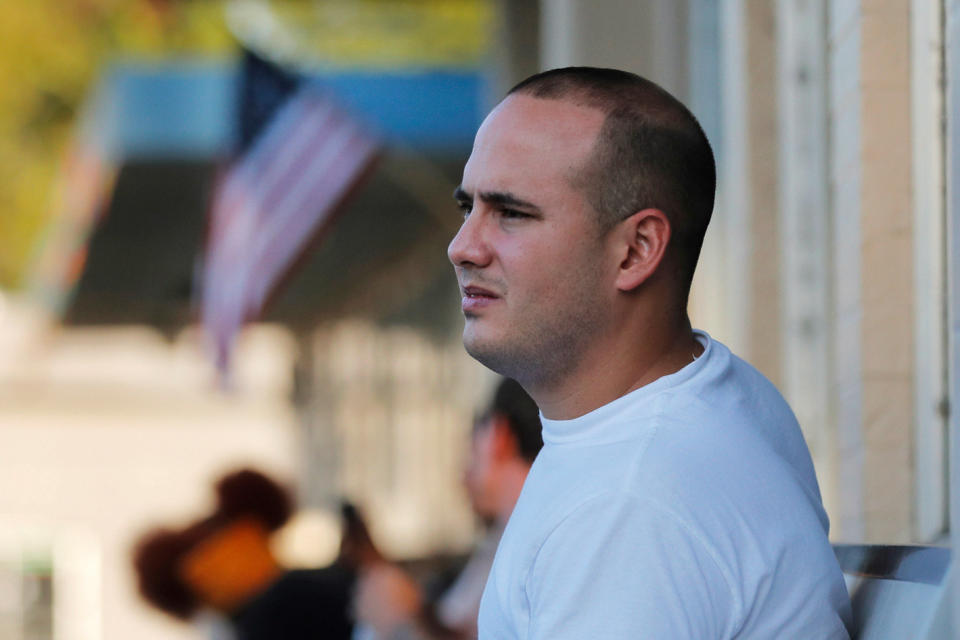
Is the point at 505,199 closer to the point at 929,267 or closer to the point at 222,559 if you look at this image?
the point at 929,267

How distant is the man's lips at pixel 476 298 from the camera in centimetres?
210

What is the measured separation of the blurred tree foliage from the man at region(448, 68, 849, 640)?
90.0ft

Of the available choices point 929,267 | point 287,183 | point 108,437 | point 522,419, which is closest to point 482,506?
point 522,419

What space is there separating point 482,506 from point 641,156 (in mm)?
2240

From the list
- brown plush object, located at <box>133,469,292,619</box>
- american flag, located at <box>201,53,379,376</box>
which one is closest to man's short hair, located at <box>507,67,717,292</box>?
brown plush object, located at <box>133,469,292,619</box>

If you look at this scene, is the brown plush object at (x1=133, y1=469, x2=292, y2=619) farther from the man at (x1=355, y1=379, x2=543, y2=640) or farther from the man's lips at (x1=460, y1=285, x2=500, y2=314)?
the man's lips at (x1=460, y1=285, x2=500, y2=314)

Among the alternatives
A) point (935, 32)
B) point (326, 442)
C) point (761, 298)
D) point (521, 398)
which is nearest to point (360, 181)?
point (761, 298)


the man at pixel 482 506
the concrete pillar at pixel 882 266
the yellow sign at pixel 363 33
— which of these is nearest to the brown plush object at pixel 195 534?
the man at pixel 482 506

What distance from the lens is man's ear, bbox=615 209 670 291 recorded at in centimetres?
204

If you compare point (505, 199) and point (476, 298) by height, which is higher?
point (505, 199)

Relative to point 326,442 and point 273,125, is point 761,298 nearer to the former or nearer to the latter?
point 273,125

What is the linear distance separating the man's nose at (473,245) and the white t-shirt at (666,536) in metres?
0.23

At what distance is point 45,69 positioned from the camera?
29.3 metres

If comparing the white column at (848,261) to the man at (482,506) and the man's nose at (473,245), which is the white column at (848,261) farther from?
the man's nose at (473,245)
